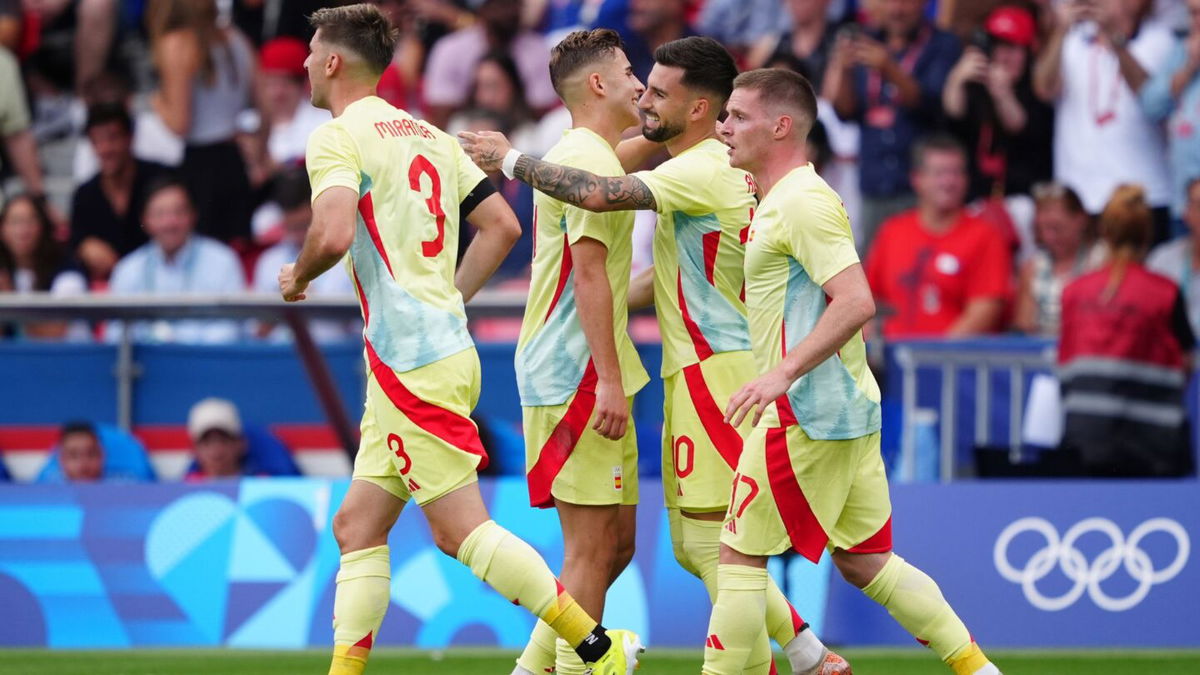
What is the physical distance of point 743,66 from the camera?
43.1 feet

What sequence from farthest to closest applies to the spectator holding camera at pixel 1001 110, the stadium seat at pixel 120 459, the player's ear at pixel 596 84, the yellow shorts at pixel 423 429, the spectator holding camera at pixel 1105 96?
1. the spectator holding camera at pixel 1001 110
2. the spectator holding camera at pixel 1105 96
3. the stadium seat at pixel 120 459
4. the player's ear at pixel 596 84
5. the yellow shorts at pixel 423 429

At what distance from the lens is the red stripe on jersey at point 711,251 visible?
21.7 ft

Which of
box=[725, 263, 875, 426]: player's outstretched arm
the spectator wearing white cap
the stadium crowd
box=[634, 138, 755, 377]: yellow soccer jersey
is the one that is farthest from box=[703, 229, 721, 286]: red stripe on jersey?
the spectator wearing white cap

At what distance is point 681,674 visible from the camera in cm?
814

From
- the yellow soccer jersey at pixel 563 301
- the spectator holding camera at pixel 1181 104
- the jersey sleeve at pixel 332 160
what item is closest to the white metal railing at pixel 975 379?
the spectator holding camera at pixel 1181 104

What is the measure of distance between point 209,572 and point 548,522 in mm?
1800

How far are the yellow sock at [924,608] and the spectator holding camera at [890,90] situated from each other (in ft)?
21.1

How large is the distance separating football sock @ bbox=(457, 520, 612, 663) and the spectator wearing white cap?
16.9 ft

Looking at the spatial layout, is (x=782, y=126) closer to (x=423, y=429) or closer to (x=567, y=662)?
(x=423, y=429)

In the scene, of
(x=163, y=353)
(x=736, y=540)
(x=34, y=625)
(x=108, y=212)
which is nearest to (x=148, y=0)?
(x=108, y=212)

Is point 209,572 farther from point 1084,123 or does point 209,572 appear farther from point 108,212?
point 1084,123

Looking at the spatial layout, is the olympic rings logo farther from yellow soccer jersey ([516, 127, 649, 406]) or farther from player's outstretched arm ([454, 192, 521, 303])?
player's outstretched arm ([454, 192, 521, 303])

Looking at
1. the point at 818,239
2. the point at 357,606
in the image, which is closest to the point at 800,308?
the point at 818,239

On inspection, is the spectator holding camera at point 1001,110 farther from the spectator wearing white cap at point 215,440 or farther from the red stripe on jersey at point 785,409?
the red stripe on jersey at point 785,409
